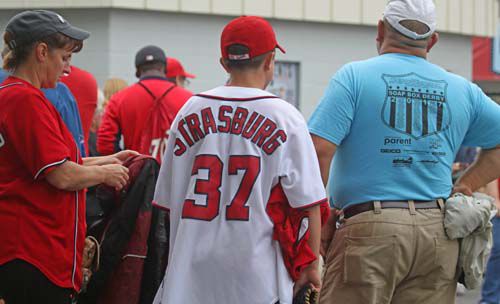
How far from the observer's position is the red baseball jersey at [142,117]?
7.70m

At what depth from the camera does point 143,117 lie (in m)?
7.77

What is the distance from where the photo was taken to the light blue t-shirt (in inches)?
182

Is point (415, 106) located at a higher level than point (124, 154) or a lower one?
higher

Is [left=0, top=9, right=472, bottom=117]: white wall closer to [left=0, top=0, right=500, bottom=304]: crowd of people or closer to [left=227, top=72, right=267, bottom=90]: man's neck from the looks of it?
[left=0, top=0, right=500, bottom=304]: crowd of people

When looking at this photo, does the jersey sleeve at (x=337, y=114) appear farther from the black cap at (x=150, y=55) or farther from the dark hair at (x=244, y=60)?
the black cap at (x=150, y=55)

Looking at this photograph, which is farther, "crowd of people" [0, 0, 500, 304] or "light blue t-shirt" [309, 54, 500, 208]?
"light blue t-shirt" [309, 54, 500, 208]

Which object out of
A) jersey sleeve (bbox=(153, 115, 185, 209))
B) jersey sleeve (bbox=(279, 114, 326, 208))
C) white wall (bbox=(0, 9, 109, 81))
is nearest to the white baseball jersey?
jersey sleeve (bbox=(279, 114, 326, 208))

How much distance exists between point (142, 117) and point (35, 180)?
3.67 metres

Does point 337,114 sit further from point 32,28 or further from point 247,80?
point 32,28

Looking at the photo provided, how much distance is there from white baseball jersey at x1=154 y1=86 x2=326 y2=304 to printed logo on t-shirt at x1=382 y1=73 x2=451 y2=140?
68cm

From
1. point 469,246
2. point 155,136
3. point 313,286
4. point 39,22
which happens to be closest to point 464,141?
point 469,246

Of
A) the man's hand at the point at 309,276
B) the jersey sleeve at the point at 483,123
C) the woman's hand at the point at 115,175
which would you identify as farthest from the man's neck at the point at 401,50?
the woman's hand at the point at 115,175

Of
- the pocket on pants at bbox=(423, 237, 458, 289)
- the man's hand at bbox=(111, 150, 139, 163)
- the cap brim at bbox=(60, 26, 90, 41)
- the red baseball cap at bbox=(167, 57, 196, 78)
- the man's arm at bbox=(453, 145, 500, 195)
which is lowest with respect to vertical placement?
the pocket on pants at bbox=(423, 237, 458, 289)

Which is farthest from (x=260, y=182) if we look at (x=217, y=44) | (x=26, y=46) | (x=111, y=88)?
(x=217, y=44)
